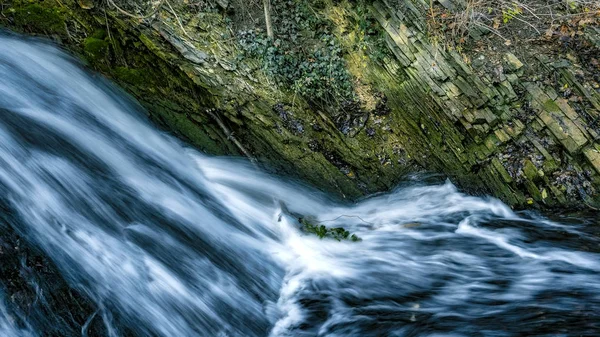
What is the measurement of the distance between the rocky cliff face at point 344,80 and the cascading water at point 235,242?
332 mm

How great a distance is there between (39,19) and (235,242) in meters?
4.12

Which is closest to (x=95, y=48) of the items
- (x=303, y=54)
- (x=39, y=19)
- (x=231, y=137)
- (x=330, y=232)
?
(x=39, y=19)

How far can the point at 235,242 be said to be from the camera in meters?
5.96

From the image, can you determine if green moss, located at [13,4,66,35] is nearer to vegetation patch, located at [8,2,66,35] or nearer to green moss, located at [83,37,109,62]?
vegetation patch, located at [8,2,66,35]

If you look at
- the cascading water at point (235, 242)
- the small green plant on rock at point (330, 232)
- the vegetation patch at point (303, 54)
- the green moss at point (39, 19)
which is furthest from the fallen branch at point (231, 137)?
the green moss at point (39, 19)

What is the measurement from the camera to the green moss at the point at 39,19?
22.5 ft

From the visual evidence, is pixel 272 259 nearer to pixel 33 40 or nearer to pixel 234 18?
pixel 234 18

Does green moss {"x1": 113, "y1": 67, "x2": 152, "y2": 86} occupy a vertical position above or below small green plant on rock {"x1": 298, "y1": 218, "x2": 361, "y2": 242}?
above

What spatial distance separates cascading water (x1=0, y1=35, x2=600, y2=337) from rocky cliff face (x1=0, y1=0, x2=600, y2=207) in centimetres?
33

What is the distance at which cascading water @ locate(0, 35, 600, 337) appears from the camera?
15.9ft

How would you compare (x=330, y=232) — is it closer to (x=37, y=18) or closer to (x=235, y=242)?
(x=235, y=242)

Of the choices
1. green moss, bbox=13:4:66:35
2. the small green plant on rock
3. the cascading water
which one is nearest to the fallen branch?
the cascading water

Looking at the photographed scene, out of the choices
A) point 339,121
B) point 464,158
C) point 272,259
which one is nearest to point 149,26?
point 339,121

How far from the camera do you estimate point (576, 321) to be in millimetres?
4535
